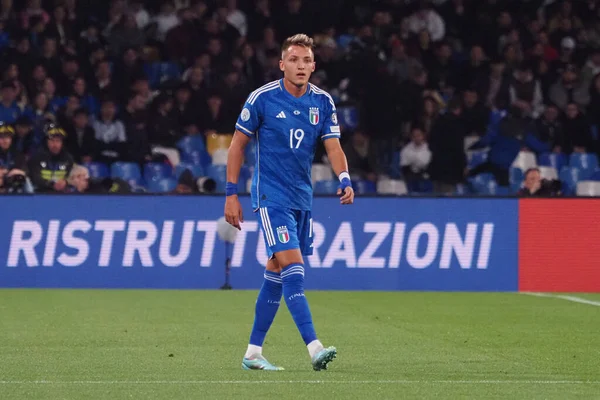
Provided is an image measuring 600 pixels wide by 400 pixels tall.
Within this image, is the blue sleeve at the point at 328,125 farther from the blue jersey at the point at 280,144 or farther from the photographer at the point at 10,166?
the photographer at the point at 10,166

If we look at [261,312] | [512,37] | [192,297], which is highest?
[512,37]

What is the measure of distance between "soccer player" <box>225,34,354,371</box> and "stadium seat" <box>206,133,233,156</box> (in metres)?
11.3

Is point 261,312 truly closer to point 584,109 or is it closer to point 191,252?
point 191,252

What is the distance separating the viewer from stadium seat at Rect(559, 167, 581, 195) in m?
20.6

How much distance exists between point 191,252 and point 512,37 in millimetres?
8666

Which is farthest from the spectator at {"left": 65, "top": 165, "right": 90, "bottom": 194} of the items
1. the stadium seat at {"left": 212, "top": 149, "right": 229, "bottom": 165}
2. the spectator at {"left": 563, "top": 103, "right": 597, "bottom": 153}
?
the spectator at {"left": 563, "top": 103, "right": 597, "bottom": 153}

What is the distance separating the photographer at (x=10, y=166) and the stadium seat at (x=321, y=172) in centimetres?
427

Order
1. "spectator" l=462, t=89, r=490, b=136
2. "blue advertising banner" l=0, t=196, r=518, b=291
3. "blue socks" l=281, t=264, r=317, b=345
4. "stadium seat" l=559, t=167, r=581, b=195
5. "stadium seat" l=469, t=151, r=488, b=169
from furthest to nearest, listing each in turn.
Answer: "spectator" l=462, t=89, r=490, b=136
"stadium seat" l=469, t=151, r=488, b=169
"stadium seat" l=559, t=167, r=581, b=195
"blue advertising banner" l=0, t=196, r=518, b=291
"blue socks" l=281, t=264, r=317, b=345

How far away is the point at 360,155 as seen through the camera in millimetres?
20438

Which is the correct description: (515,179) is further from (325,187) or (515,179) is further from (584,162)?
(325,187)

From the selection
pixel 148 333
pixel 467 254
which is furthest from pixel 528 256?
pixel 148 333

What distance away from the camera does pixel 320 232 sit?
57.3ft

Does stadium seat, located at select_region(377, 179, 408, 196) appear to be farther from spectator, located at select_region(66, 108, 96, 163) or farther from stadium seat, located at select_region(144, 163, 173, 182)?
spectator, located at select_region(66, 108, 96, 163)

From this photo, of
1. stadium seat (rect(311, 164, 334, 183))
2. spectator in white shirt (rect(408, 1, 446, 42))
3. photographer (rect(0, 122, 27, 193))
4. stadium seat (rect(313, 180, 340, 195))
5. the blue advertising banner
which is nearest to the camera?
the blue advertising banner
